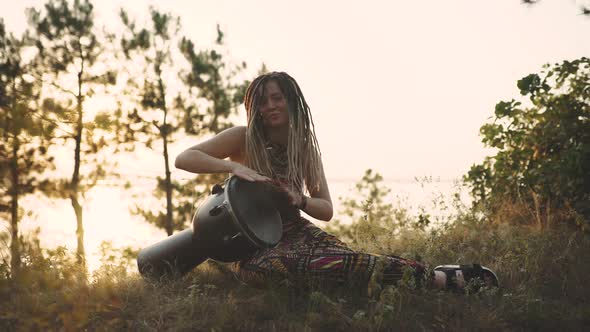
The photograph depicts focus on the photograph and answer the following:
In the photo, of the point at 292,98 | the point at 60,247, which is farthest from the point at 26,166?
the point at 292,98

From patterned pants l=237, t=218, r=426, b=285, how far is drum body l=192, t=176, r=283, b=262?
7cm

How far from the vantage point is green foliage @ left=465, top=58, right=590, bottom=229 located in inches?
163

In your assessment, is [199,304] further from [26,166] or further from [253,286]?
[26,166]

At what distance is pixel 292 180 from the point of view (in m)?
2.82

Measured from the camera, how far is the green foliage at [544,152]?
163 inches

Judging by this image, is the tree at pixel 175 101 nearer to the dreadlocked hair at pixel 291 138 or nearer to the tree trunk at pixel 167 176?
the tree trunk at pixel 167 176

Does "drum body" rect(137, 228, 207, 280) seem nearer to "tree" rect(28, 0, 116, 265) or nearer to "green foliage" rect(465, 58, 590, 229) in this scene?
"green foliage" rect(465, 58, 590, 229)

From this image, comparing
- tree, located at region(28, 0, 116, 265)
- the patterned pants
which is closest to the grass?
the patterned pants

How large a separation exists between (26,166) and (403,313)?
9.89m

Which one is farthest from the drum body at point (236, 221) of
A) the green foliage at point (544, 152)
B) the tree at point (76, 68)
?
the tree at point (76, 68)

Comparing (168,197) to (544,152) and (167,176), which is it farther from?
(544,152)

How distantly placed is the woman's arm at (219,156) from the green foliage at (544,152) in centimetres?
275

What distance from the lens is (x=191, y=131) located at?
44.8ft

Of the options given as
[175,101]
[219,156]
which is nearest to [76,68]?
[175,101]
